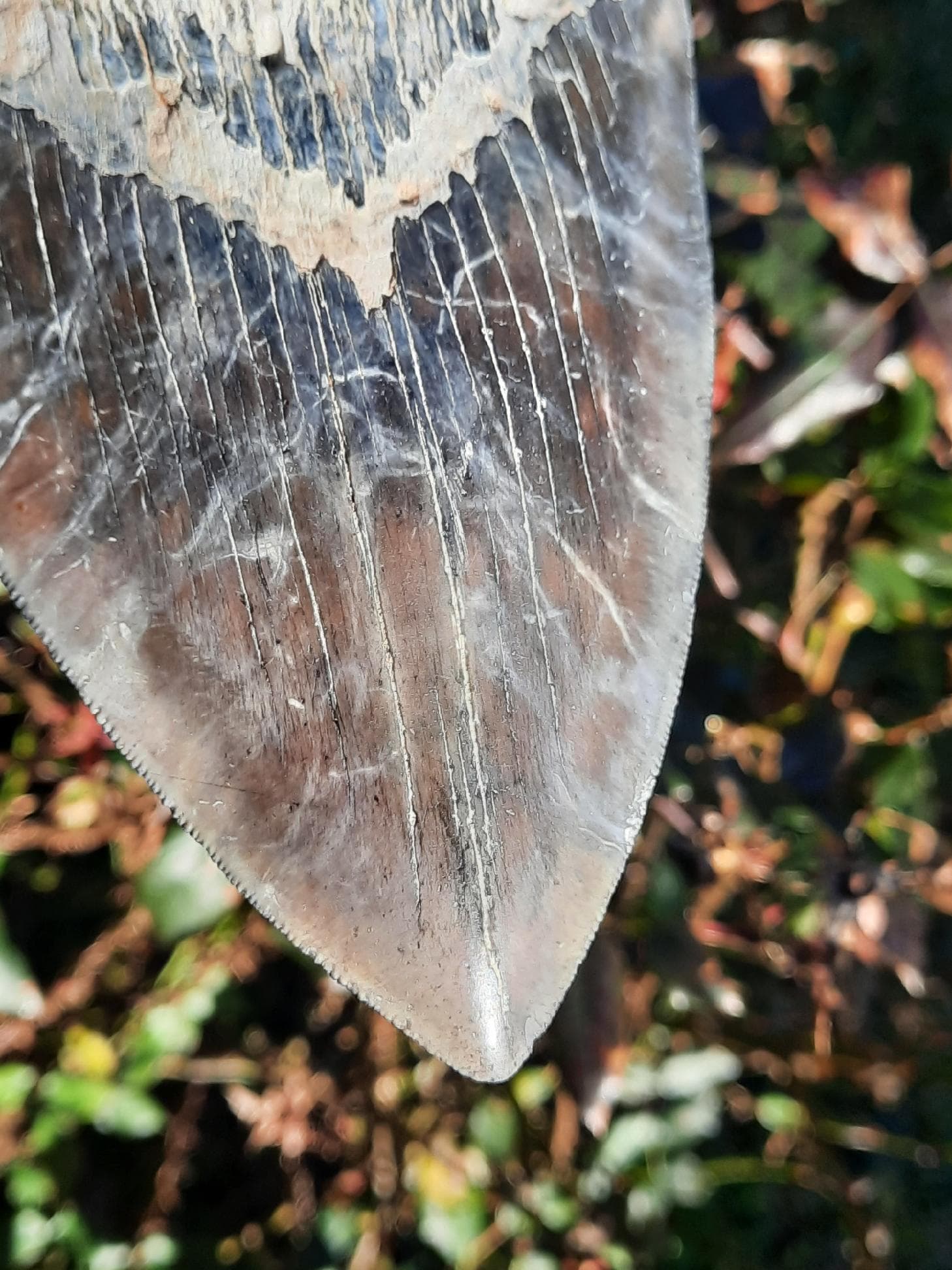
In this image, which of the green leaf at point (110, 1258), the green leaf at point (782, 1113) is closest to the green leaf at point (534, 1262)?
the green leaf at point (782, 1113)

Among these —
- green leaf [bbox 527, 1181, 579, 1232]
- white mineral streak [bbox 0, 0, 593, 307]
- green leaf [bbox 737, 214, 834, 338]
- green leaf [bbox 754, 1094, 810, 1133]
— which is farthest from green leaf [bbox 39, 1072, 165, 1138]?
green leaf [bbox 737, 214, 834, 338]

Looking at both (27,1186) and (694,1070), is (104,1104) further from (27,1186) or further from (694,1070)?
(694,1070)

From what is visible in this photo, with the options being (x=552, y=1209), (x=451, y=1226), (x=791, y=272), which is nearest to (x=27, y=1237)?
(x=451, y=1226)

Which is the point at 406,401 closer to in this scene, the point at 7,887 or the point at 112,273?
the point at 112,273

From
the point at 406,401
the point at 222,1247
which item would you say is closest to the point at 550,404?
the point at 406,401

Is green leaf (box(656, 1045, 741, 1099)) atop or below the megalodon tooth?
below

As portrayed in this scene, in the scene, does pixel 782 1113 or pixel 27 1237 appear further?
pixel 782 1113

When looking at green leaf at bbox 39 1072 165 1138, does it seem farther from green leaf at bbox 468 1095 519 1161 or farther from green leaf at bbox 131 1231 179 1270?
green leaf at bbox 468 1095 519 1161
